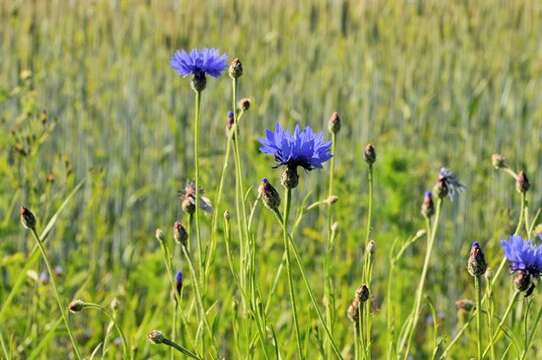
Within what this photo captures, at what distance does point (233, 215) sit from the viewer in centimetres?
288

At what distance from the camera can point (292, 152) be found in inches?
41.1

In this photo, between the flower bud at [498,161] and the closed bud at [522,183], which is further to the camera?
the flower bud at [498,161]

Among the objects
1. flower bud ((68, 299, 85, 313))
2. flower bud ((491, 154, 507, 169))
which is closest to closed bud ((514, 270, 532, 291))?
flower bud ((491, 154, 507, 169))

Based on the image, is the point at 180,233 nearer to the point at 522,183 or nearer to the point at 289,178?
the point at 289,178

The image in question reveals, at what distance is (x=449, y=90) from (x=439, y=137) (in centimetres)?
→ 24

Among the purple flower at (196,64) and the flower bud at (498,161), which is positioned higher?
the purple flower at (196,64)

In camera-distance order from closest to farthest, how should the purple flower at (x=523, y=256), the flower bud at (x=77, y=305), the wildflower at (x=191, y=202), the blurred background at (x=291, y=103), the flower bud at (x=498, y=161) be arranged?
the purple flower at (x=523, y=256)
the flower bud at (x=77, y=305)
the wildflower at (x=191, y=202)
the flower bud at (x=498, y=161)
the blurred background at (x=291, y=103)

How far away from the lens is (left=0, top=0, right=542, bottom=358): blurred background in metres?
2.82

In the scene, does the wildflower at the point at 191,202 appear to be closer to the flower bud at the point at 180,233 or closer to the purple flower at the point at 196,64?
the flower bud at the point at 180,233

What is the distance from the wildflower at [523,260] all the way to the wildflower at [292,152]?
0.78 feet

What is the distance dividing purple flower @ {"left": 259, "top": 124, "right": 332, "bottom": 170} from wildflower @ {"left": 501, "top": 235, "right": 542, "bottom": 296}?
238 mm

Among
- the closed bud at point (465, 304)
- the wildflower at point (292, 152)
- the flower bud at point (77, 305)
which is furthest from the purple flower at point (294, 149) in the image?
the closed bud at point (465, 304)

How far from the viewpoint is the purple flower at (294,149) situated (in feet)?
3.42

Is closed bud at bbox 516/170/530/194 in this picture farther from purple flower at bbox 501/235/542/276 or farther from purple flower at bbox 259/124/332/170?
purple flower at bbox 259/124/332/170
